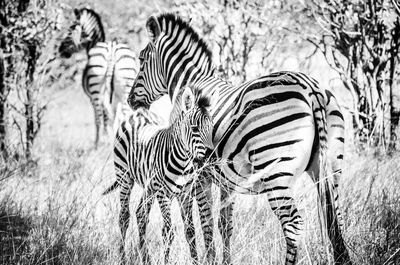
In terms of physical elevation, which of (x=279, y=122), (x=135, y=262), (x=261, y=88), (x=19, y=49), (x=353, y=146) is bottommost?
(x=135, y=262)

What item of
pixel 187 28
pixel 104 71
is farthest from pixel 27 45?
pixel 187 28

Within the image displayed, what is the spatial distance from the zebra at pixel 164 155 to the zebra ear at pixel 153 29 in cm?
70

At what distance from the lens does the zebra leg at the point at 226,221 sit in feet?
12.5

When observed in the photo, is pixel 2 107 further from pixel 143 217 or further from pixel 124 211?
pixel 143 217

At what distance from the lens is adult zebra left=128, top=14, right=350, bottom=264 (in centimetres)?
343

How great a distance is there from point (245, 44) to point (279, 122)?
3.50 m

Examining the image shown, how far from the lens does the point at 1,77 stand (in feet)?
22.5

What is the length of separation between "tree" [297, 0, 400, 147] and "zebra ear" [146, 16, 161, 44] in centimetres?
179

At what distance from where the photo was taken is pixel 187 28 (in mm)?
4414

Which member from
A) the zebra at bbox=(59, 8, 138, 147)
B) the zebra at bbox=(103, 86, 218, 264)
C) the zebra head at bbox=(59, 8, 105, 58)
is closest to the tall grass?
the zebra at bbox=(103, 86, 218, 264)

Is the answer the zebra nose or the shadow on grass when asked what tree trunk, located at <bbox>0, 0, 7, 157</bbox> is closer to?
the shadow on grass

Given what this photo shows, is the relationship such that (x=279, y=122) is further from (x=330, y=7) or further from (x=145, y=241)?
(x=330, y=7)

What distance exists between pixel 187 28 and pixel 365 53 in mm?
2612

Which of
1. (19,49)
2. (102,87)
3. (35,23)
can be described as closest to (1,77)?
(19,49)
